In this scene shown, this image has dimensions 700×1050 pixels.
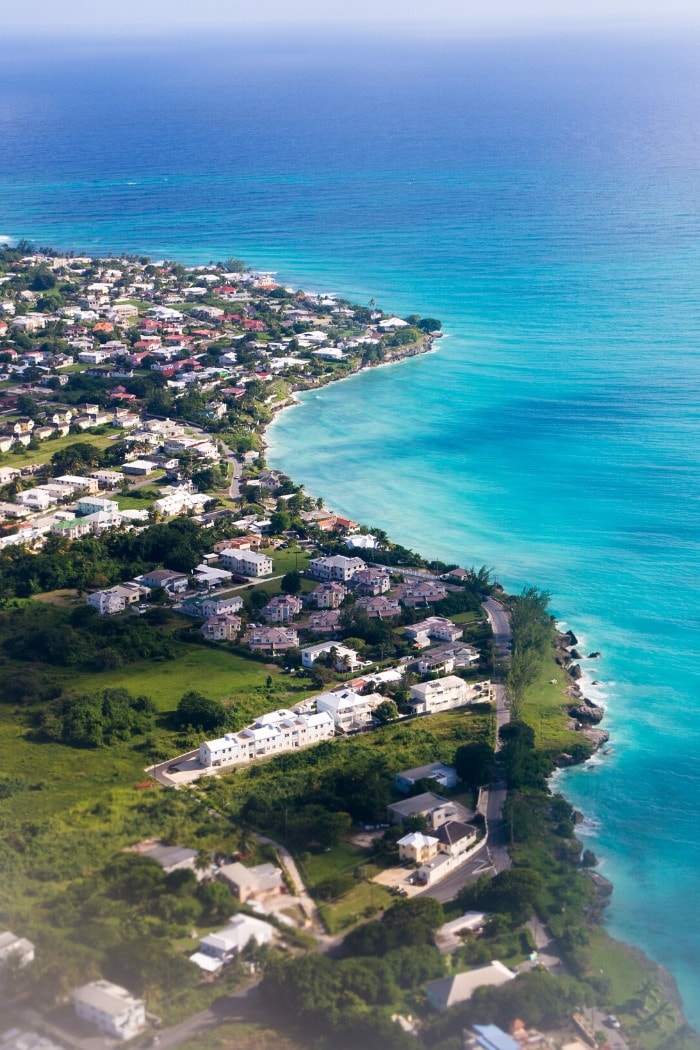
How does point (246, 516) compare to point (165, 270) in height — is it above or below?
below

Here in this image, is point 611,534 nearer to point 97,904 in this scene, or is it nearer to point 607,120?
point 97,904

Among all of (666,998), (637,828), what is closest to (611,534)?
(637,828)

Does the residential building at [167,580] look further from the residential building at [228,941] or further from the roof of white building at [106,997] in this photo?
the roof of white building at [106,997]

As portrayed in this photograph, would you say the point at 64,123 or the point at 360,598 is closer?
the point at 360,598

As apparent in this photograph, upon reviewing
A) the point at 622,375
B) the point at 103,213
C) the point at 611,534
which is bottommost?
the point at 611,534

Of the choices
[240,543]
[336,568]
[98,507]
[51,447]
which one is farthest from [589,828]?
[51,447]

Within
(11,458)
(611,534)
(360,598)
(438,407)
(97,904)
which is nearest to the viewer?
(97,904)

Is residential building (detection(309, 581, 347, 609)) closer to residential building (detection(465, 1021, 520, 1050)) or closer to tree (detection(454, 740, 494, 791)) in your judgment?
tree (detection(454, 740, 494, 791))

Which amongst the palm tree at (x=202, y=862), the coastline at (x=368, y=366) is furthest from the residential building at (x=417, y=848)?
the coastline at (x=368, y=366)

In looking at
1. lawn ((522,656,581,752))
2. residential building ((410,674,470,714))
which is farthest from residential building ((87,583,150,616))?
lawn ((522,656,581,752))
